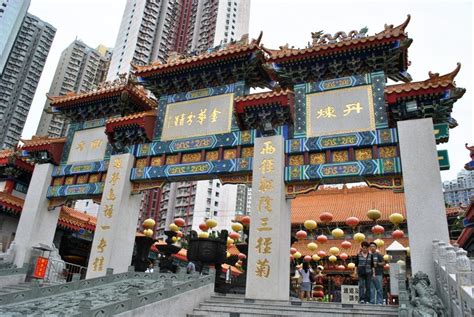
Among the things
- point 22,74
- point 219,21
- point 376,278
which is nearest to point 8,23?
point 22,74

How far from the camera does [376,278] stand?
33.4 feet

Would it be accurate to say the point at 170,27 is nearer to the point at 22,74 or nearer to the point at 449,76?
the point at 22,74

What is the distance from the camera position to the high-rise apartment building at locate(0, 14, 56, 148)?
66.4 metres

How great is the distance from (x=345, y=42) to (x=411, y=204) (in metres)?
5.84

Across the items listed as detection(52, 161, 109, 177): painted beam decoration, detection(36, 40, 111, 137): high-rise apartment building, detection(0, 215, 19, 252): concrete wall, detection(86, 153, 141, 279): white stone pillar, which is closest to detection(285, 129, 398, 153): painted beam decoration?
detection(86, 153, 141, 279): white stone pillar

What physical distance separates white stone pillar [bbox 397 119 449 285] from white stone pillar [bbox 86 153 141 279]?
1006 cm

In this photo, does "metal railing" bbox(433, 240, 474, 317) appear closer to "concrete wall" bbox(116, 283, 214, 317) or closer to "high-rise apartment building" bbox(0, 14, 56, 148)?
"concrete wall" bbox(116, 283, 214, 317)

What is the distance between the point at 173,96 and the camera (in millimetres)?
16766

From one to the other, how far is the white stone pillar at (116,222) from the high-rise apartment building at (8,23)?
59607 mm

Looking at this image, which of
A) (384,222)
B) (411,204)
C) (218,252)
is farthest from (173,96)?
(384,222)

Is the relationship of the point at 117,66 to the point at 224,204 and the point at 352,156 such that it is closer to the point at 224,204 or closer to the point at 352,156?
the point at 224,204

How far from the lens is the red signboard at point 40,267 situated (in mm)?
14047

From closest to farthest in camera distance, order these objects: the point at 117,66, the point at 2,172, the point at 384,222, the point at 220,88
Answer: the point at 220,88 < the point at 2,172 < the point at 384,222 < the point at 117,66

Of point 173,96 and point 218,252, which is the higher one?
point 173,96
